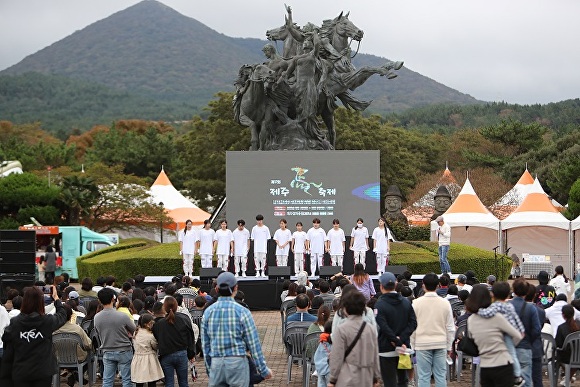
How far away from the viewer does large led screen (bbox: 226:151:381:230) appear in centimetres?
2666

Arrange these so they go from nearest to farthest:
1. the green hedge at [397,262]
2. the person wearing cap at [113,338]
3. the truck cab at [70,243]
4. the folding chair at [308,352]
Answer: the person wearing cap at [113,338] < the folding chair at [308,352] < the green hedge at [397,262] < the truck cab at [70,243]

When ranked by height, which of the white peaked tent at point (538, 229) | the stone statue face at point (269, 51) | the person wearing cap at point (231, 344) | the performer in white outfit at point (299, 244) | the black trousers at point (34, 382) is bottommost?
the black trousers at point (34, 382)

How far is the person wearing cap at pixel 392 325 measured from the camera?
9.32 meters

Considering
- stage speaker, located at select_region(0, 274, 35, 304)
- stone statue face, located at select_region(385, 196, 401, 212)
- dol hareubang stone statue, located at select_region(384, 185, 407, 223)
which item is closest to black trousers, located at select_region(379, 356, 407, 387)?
stage speaker, located at select_region(0, 274, 35, 304)

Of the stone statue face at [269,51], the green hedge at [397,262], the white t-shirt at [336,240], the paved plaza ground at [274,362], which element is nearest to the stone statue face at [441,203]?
the green hedge at [397,262]

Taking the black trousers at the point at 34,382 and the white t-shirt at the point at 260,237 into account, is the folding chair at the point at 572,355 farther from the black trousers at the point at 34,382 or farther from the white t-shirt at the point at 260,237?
the white t-shirt at the point at 260,237

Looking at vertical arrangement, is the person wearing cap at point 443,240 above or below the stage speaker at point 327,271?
above

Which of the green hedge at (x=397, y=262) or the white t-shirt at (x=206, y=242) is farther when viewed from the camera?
the green hedge at (x=397, y=262)

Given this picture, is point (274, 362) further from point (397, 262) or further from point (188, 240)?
point (397, 262)

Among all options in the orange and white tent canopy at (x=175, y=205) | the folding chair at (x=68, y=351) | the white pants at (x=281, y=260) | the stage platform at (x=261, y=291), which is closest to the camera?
the folding chair at (x=68, y=351)

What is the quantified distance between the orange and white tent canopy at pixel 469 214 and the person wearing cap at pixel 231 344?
27.7 metres

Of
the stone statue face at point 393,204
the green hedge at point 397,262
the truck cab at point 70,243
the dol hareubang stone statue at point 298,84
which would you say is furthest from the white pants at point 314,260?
the stone statue face at point 393,204

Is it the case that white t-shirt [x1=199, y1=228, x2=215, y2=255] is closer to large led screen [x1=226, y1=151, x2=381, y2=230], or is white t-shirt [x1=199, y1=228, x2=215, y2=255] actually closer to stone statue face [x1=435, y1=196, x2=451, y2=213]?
large led screen [x1=226, y1=151, x2=381, y2=230]

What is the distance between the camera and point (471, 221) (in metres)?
35.8
